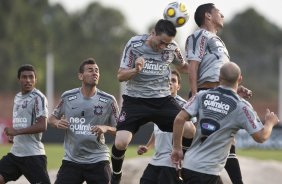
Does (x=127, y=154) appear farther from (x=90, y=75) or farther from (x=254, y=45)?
(x=254, y=45)

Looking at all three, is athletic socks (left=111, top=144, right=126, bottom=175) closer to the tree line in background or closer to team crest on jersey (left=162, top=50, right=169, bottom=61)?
team crest on jersey (left=162, top=50, right=169, bottom=61)

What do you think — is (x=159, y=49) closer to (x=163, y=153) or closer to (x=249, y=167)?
(x=163, y=153)

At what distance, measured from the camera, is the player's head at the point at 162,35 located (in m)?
11.7

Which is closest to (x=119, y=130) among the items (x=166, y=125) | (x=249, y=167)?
(x=166, y=125)

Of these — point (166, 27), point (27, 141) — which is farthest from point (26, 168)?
point (166, 27)

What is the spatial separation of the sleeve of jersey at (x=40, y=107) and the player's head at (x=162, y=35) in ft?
6.72

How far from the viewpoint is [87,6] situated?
9775cm

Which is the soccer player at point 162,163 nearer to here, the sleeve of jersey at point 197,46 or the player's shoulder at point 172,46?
the player's shoulder at point 172,46

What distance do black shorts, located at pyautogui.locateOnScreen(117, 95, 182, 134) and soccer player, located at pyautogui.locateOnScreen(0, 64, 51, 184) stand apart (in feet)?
4.88

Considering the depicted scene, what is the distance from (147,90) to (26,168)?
94.4 inches

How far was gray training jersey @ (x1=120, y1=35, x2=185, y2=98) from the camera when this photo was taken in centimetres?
1197

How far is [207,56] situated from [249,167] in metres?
8.20

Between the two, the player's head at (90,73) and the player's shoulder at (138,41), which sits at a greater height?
the player's shoulder at (138,41)

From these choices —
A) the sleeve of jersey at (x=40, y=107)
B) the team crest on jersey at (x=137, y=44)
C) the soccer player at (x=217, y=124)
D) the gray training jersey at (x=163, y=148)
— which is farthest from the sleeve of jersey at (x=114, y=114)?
the soccer player at (x=217, y=124)
